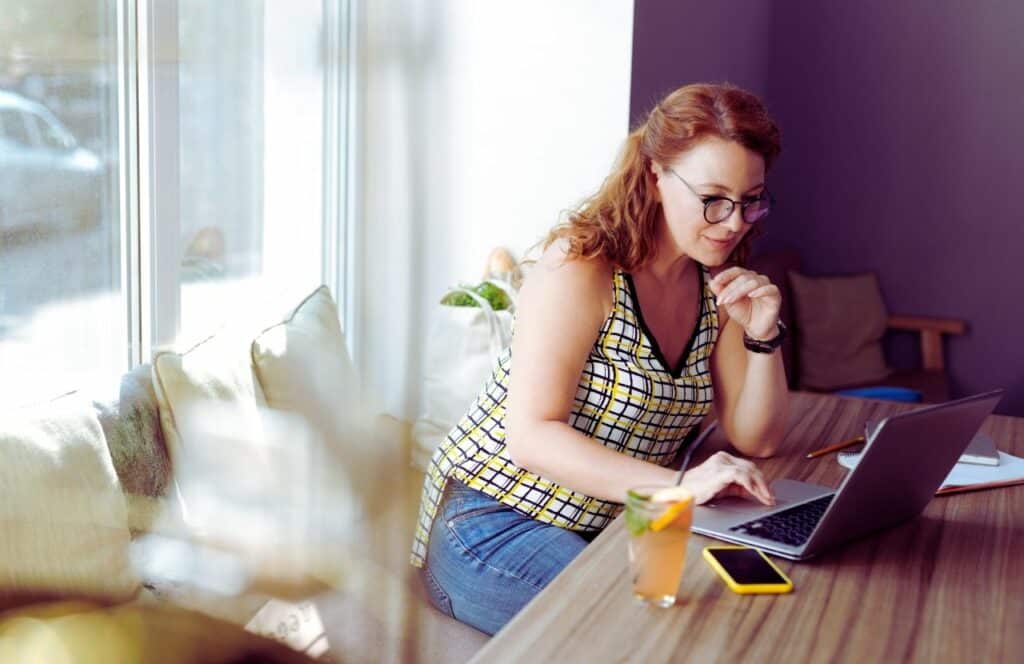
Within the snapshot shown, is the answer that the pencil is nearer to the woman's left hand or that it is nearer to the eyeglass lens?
the woman's left hand

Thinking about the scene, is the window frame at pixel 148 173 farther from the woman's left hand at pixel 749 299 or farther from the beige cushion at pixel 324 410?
the woman's left hand at pixel 749 299

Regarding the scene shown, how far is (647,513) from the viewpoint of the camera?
41.3 inches

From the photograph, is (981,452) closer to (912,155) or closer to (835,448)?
(835,448)

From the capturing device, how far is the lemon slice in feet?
3.43

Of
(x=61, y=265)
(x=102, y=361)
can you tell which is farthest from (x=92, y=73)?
(x=102, y=361)

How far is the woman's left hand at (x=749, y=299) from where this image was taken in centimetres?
161

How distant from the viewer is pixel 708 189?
1.54 m

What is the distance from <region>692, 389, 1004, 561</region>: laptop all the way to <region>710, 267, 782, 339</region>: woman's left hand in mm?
340

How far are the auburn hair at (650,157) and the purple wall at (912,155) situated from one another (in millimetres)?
2170

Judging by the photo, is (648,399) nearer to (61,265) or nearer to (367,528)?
(367,528)

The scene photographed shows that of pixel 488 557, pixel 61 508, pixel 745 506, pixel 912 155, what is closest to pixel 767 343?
pixel 745 506

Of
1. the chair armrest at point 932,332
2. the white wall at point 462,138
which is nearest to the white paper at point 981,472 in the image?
the white wall at point 462,138

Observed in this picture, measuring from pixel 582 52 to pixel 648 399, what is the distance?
1114 mm

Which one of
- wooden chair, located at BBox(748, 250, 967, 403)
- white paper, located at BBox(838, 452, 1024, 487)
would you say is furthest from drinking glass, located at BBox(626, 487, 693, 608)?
wooden chair, located at BBox(748, 250, 967, 403)
